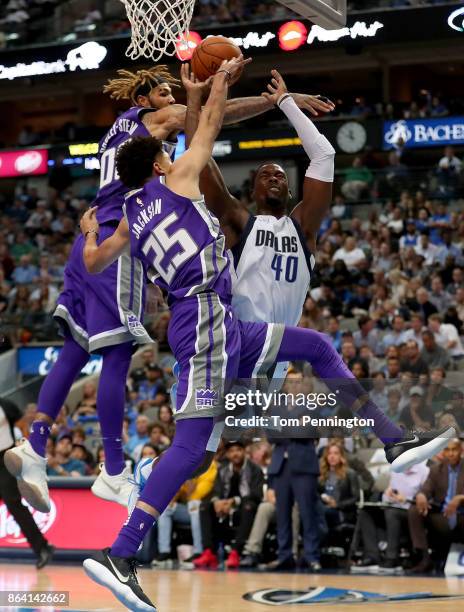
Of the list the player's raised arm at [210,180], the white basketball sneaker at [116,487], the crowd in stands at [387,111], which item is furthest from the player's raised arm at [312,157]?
the crowd in stands at [387,111]

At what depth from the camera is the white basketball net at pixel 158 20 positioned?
7.44 metres

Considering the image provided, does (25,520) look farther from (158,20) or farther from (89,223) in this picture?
(158,20)

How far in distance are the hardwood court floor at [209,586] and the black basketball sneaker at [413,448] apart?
2352 millimetres

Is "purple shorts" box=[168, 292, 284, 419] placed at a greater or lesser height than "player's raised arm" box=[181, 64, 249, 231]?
lesser

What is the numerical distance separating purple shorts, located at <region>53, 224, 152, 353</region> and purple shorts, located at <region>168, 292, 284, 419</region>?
22.7 inches

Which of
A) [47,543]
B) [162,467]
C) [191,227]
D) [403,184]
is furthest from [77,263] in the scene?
[403,184]

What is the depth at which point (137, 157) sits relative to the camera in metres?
6.36

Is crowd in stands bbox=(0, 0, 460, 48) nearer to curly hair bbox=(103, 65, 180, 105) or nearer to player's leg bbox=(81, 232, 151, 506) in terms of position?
curly hair bbox=(103, 65, 180, 105)

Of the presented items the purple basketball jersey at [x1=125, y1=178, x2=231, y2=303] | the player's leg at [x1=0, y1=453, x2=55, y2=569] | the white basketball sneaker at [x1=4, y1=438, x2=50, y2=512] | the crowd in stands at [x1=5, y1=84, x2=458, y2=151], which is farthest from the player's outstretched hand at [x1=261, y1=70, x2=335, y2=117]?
the crowd in stands at [x1=5, y1=84, x2=458, y2=151]

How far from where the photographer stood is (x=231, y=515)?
1238 centimetres

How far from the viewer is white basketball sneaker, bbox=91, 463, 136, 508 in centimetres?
693

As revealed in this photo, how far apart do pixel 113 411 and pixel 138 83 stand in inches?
83.2

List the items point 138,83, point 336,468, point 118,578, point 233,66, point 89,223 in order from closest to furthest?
point 118,578
point 233,66
point 89,223
point 138,83
point 336,468

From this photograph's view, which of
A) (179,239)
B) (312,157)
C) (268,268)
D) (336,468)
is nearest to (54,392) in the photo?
(179,239)
